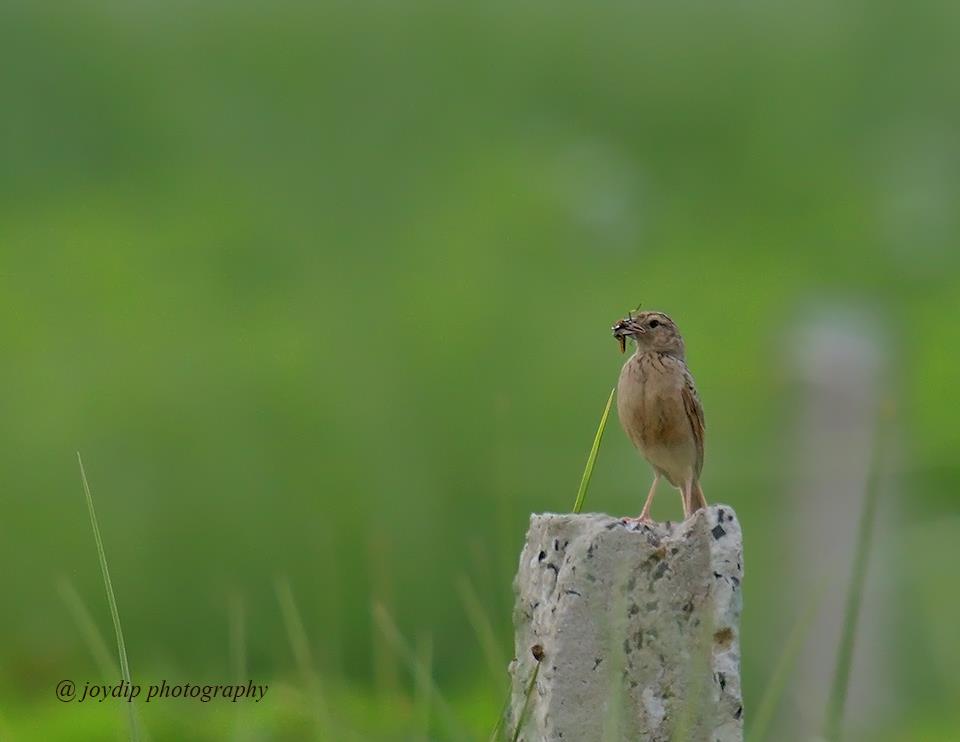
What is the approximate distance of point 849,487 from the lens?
7.46m

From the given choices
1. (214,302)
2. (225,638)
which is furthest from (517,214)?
(225,638)

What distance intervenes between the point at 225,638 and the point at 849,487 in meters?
3.07

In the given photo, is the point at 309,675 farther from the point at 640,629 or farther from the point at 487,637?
the point at 640,629

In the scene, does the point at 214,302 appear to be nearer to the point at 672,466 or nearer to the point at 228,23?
the point at 228,23

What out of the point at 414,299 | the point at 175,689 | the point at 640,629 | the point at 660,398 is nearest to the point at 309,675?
the point at 640,629

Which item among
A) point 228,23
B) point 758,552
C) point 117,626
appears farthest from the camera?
point 228,23

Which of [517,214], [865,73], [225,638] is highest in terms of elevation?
[865,73]

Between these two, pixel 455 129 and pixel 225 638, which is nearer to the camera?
pixel 225 638

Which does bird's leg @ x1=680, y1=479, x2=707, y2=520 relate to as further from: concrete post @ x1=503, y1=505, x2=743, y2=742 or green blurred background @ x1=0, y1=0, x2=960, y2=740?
concrete post @ x1=503, y1=505, x2=743, y2=742

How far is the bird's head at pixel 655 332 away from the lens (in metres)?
4.17

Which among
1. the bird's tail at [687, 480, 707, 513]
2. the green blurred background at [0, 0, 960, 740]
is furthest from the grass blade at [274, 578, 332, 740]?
the bird's tail at [687, 480, 707, 513]

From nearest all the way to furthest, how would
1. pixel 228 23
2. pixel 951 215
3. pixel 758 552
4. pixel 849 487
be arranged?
pixel 849 487 < pixel 758 552 < pixel 951 215 < pixel 228 23

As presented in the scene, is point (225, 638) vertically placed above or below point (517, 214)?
below

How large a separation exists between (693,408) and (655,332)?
208mm
